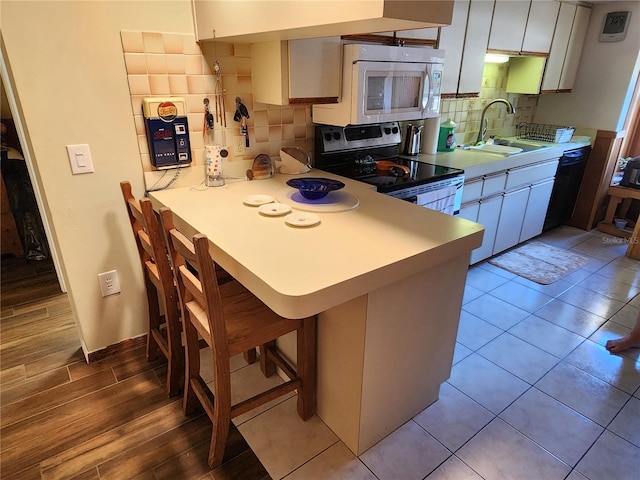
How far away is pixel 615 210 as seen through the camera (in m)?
4.04

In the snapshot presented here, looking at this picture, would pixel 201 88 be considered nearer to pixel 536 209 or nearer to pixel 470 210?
pixel 470 210

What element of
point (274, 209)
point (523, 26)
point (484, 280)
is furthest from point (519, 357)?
point (523, 26)

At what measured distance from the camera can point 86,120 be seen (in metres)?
1.83

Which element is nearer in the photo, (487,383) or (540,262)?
(487,383)

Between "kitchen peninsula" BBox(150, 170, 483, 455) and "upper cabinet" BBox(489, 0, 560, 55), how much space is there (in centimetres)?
194

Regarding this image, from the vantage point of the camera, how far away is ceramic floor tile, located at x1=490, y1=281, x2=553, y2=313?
110 inches

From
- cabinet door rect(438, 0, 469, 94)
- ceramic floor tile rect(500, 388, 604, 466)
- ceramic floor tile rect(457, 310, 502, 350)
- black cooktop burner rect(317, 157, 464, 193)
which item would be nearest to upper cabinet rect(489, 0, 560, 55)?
cabinet door rect(438, 0, 469, 94)

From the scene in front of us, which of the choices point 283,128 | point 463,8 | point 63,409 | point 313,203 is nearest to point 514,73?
point 463,8

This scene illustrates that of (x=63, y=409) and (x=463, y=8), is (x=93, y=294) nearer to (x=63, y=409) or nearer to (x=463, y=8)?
(x=63, y=409)

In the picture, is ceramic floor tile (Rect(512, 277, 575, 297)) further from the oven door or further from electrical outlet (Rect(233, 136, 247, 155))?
electrical outlet (Rect(233, 136, 247, 155))

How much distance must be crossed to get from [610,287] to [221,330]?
3066 millimetres

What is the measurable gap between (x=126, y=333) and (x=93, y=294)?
1.01 feet

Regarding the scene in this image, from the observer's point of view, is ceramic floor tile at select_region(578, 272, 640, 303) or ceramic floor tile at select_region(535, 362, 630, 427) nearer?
ceramic floor tile at select_region(535, 362, 630, 427)

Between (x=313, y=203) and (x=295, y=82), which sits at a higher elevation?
(x=295, y=82)
